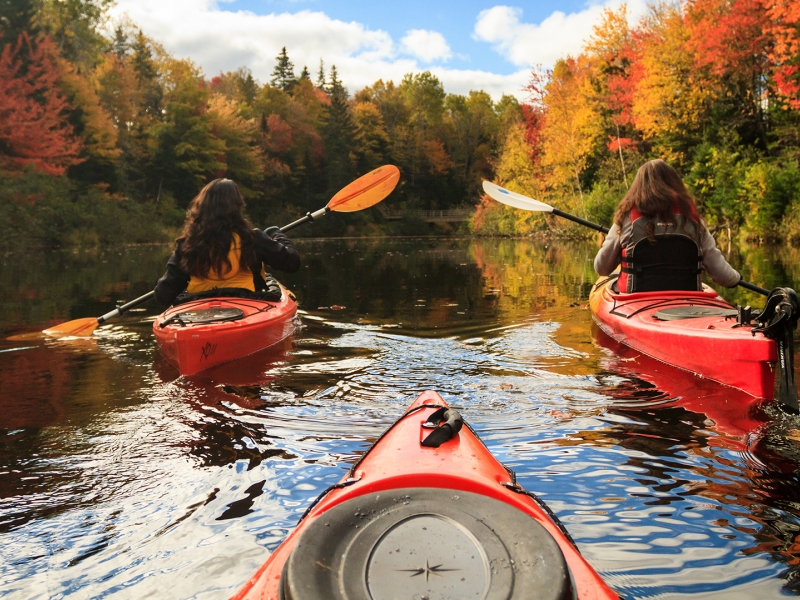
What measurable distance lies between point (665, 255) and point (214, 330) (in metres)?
3.47

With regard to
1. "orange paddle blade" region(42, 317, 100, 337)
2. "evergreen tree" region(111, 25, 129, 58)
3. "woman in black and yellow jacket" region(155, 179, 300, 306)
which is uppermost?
"evergreen tree" region(111, 25, 129, 58)

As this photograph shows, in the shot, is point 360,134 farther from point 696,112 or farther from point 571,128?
point 696,112

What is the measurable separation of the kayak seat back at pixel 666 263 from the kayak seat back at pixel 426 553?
4160 millimetres

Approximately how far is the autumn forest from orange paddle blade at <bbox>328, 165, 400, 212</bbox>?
1122cm

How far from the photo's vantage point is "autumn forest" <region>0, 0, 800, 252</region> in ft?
58.7

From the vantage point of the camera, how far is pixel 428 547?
1.36 meters

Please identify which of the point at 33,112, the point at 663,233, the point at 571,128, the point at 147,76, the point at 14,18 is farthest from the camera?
the point at 147,76

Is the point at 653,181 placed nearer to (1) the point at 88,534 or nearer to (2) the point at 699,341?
(2) the point at 699,341

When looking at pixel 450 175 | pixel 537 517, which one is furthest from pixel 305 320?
pixel 450 175

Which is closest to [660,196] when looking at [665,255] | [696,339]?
[665,255]

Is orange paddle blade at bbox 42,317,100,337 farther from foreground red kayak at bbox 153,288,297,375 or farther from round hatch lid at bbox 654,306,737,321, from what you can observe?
round hatch lid at bbox 654,306,737,321

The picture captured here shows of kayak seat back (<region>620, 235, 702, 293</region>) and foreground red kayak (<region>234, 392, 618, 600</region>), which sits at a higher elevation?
kayak seat back (<region>620, 235, 702, 293</region>)

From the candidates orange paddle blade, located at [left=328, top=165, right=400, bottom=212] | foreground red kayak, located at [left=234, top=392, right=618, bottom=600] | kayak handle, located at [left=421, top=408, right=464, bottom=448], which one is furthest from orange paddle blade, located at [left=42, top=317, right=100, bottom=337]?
foreground red kayak, located at [left=234, top=392, right=618, bottom=600]

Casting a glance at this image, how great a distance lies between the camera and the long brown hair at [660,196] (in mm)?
4969
